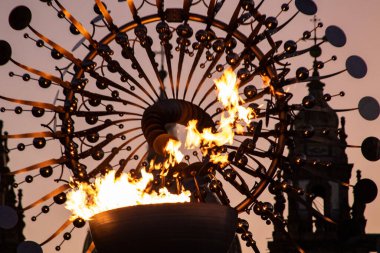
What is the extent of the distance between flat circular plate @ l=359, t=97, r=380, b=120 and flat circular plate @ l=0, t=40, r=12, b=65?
5.36 meters

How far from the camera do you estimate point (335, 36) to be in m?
19.9

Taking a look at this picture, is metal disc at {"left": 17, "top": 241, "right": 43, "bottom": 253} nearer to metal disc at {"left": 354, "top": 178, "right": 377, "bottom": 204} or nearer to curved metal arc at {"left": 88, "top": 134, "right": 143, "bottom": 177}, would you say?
curved metal arc at {"left": 88, "top": 134, "right": 143, "bottom": 177}

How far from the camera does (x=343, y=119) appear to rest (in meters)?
60.0

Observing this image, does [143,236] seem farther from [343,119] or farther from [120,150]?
[343,119]

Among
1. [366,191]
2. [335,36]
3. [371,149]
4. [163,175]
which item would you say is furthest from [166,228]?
[335,36]

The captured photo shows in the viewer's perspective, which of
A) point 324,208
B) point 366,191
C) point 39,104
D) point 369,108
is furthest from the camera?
point 324,208

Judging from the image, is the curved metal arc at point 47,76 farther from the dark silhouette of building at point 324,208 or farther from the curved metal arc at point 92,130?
the dark silhouette of building at point 324,208

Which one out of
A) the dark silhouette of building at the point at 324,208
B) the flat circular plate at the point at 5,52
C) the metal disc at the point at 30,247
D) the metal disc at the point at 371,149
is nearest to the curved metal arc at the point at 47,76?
the flat circular plate at the point at 5,52

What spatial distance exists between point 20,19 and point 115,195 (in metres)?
3.01

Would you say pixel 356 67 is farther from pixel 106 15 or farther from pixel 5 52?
pixel 5 52

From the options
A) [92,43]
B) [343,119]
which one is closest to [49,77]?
[92,43]

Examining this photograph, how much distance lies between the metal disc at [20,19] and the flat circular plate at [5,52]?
0.28 metres

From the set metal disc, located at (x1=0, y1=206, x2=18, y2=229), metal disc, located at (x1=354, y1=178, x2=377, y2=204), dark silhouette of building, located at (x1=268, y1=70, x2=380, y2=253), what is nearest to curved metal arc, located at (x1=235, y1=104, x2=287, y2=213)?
metal disc, located at (x1=354, y1=178, x2=377, y2=204)

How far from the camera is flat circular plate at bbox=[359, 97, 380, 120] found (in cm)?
2047
